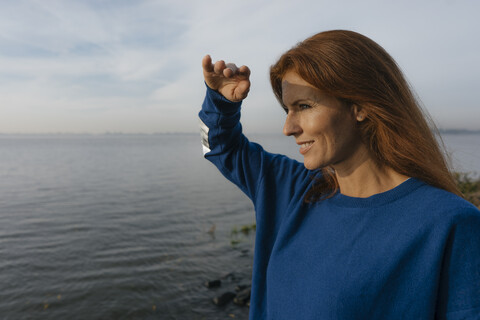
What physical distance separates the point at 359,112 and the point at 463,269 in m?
0.97

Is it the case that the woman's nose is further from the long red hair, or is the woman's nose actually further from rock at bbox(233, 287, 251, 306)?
rock at bbox(233, 287, 251, 306)

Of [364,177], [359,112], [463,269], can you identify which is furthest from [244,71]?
[463,269]

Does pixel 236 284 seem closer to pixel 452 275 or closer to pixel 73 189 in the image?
pixel 452 275

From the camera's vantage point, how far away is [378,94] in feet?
6.13

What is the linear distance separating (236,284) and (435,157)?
9871 millimetres

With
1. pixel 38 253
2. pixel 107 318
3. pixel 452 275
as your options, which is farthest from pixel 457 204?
pixel 38 253

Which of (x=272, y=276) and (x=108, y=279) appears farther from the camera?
(x=108, y=279)

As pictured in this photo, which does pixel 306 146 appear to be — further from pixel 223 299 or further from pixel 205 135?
pixel 223 299

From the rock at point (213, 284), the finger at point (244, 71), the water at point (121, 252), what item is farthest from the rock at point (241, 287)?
the finger at point (244, 71)

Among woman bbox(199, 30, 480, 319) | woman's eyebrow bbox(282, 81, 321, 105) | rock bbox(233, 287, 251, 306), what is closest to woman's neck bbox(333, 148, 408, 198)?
woman bbox(199, 30, 480, 319)

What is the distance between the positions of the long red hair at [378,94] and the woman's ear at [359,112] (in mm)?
18

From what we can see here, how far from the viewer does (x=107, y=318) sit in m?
9.16

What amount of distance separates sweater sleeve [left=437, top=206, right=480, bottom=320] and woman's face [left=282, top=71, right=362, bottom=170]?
0.72 m

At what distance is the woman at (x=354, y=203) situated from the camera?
4.95 feet
